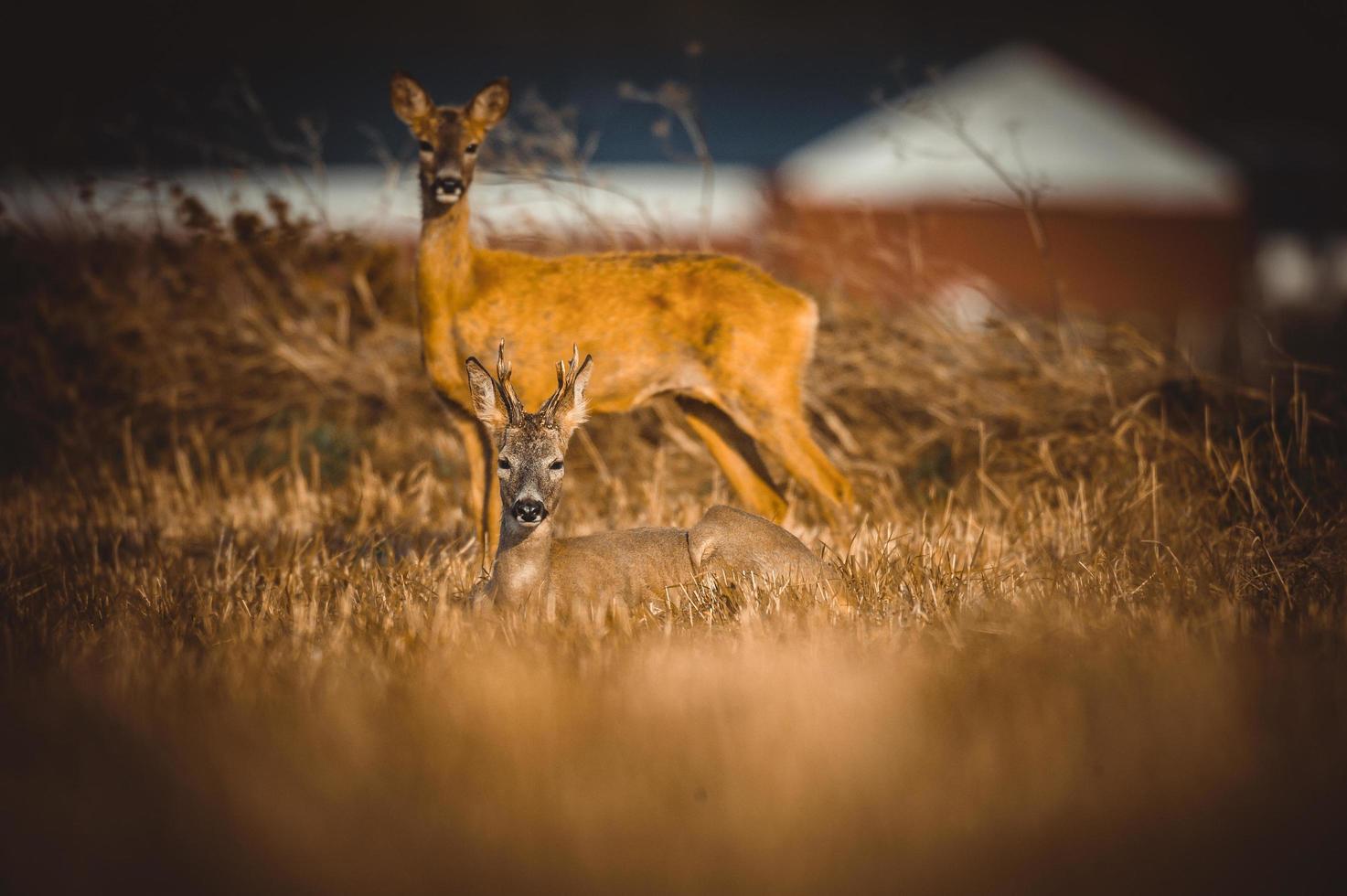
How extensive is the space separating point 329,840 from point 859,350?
5.59 meters

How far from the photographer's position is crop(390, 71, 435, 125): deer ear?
5613mm

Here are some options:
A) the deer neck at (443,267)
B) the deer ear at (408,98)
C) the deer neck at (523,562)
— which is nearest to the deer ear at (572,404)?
the deer neck at (523,562)

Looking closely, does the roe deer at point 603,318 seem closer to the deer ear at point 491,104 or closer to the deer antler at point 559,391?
the deer ear at point 491,104

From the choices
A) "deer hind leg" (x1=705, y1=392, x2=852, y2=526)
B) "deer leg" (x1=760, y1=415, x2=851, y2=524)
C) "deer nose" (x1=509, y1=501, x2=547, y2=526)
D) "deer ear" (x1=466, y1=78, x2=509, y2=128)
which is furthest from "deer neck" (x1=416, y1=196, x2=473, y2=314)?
"deer nose" (x1=509, y1=501, x2=547, y2=526)

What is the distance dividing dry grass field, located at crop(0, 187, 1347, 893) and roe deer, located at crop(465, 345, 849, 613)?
0.18 meters

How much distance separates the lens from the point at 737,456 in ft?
19.8

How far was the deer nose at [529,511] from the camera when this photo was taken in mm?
4008

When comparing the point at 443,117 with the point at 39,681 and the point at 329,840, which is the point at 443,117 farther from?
the point at 329,840

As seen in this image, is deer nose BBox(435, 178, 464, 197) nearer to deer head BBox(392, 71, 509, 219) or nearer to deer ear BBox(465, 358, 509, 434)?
deer head BBox(392, 71, 509, 219)

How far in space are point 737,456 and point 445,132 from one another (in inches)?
78.5

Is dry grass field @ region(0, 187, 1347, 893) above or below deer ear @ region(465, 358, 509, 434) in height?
below

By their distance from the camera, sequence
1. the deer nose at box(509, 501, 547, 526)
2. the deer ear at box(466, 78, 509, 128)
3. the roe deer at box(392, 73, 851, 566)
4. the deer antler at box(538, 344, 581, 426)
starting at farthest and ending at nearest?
the deer ear at box(466, 78, 509, 128) → the roe deer at box(392, 73, 851, 566) → the deer antler at box(538, 344, 581, 426) → the deer nose at box(509, 501, 547, 526)

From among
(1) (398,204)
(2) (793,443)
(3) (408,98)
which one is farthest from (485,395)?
(1) (398,204)

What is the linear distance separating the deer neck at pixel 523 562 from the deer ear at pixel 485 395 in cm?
41
